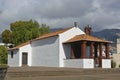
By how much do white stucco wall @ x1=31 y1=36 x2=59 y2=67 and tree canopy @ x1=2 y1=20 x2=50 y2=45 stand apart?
11.1m

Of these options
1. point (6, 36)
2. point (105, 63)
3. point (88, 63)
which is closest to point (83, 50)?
point (88, 63)

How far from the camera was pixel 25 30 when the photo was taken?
190ft

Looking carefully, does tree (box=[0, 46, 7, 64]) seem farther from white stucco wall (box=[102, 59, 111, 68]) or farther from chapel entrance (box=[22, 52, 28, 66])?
white stucco wall (box=[102, 59, 111, 68])

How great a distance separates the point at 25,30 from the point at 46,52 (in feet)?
56.9

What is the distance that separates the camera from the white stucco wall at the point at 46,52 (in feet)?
128

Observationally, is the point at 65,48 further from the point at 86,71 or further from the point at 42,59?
the point at 86,71

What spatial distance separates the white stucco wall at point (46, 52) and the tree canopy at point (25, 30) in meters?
11.1

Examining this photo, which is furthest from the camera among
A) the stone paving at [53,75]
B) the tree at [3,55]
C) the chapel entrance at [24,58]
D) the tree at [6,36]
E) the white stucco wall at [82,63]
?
the tree at [6,36]

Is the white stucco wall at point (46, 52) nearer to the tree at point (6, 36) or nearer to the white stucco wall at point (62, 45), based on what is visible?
the white stucco wall at point (62, 45)

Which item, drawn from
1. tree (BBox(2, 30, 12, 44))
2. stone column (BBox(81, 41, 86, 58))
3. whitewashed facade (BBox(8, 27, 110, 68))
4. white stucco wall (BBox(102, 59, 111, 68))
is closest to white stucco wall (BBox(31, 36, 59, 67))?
whitewashed facade (BBox(8, 27, 110, 68))

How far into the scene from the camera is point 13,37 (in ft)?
199

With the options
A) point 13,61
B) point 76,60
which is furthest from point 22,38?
point 76,60

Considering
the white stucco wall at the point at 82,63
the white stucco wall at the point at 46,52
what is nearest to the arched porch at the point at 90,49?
the white stucco wall at the point at 82,63

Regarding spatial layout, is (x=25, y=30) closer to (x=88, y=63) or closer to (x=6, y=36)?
(x=6, y=36)
